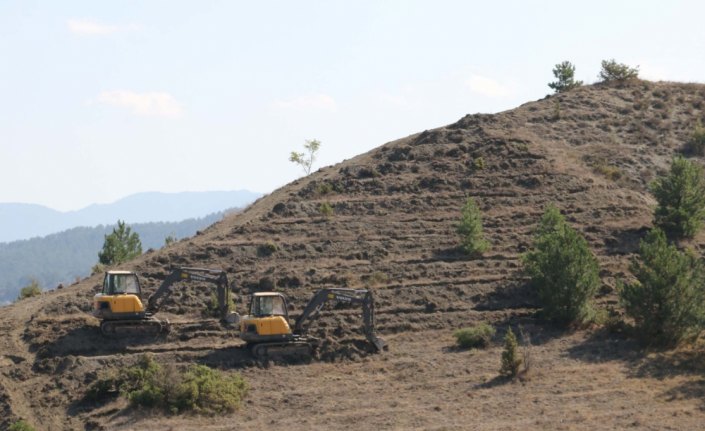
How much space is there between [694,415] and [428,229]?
1841 centimetres

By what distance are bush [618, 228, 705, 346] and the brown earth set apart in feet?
2.96

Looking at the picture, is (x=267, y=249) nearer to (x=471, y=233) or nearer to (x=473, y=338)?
(x=471, y=233)

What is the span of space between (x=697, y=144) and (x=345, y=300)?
2971cm

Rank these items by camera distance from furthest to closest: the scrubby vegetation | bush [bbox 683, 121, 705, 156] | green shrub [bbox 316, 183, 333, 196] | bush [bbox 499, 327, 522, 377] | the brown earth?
bush [bbox 683, 121, 705, 156] → green shrub [bbox 316, 183, 333, 196] → bush [bbox 499, 327, 522, 377] → the brown earth → the scrubby vegetation

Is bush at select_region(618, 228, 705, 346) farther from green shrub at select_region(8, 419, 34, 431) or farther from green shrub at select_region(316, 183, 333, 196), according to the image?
green shrub at select_region(8, 419, 34, 431)

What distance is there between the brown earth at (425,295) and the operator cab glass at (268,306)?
1604 mm

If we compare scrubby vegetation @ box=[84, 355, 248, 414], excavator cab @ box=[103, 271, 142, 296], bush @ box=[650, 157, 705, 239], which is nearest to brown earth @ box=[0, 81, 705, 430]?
scrubby vegetation @ box=[84, 355, 248, 414]

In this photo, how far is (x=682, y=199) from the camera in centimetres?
4525

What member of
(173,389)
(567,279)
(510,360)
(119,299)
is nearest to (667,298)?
(567,279)

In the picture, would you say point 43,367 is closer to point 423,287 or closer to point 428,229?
point 423,287

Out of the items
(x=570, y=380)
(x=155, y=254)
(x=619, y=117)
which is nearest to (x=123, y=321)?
(x=155, y=254)

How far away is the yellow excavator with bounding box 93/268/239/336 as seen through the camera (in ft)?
117

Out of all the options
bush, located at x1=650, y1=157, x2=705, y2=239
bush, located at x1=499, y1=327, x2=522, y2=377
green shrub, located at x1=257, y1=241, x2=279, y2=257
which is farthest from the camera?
bush, located at x1=650, y1=157, x2=705, y2=239

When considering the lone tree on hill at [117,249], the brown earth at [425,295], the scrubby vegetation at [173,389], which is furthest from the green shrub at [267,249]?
the scrubby vegetation at [173,389]
